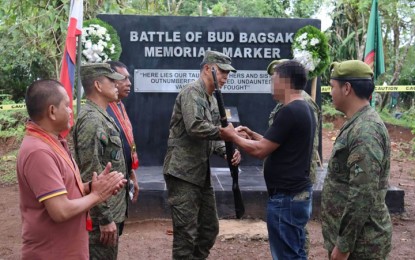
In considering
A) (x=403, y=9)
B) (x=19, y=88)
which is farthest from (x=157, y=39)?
(x=19, y=88)

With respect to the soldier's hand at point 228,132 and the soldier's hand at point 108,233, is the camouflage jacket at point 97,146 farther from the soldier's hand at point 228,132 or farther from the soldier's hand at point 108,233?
the soldier's hand at point 228,132

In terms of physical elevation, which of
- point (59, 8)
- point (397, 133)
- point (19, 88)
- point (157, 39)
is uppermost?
point (59, 8)

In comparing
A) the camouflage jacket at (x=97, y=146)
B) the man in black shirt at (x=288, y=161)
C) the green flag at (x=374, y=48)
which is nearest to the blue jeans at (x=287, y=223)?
the man in black shirt at (x=288, y=161)

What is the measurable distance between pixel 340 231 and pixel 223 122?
1543 millimetres

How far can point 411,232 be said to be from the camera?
6.21 meters

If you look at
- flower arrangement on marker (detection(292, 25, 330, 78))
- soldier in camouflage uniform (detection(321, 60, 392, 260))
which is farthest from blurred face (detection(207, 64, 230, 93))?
flower arrangement on marker (detection(292, 25, 330, 78))

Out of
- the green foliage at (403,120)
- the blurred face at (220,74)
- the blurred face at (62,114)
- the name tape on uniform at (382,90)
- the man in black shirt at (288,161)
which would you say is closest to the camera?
the blurred face at (62,114)

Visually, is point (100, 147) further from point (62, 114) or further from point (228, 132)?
point (228, 132)

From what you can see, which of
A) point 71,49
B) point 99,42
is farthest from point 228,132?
point 99,42

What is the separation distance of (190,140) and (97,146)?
1148 mm

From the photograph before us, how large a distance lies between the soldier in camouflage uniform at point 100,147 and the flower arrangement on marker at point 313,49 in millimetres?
4720

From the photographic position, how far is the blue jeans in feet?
11.3

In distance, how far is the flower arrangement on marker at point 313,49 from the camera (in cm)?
771

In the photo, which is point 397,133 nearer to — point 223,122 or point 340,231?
point 223,122
